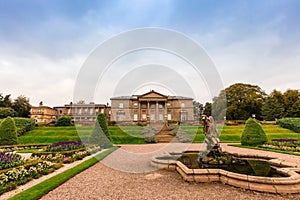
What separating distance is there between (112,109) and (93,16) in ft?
117

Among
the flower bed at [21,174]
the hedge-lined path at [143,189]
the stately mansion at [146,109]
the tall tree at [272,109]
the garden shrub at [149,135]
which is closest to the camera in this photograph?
the hedge-lined path at [143,189]

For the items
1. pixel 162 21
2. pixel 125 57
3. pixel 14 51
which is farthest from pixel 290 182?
pixel 14 51

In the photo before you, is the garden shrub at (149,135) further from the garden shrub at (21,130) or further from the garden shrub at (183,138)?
the garden shrub at (21,130)

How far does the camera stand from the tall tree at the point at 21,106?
146ft

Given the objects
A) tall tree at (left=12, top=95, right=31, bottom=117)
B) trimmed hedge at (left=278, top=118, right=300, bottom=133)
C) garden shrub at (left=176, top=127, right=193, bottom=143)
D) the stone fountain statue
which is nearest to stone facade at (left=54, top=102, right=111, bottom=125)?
tall tree at (left=12, top=95, right=31, bottom=117)

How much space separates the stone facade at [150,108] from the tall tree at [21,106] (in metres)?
22.2

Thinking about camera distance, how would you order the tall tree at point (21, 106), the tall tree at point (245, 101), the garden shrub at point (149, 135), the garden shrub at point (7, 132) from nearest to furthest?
1. the garden shrub at point (7, 132)
2. the garden shrub at point (149, 135)
3. the tall tree at point (245, 101)
4. the tall tree at point (21, 106)

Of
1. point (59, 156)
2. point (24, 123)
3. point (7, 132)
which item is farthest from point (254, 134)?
point (24, 123)

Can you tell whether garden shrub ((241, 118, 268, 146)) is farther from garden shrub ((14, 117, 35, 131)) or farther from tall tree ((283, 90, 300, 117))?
tall tree ((283, 90, 300, 117))

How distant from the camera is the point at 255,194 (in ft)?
14.2

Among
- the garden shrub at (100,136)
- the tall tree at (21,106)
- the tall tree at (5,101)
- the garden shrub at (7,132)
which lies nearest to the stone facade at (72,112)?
the tall tree at (21,106)

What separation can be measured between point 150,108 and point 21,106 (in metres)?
32.5

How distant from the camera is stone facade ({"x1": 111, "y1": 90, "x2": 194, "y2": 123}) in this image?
140ft

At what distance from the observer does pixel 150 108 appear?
43.4m
